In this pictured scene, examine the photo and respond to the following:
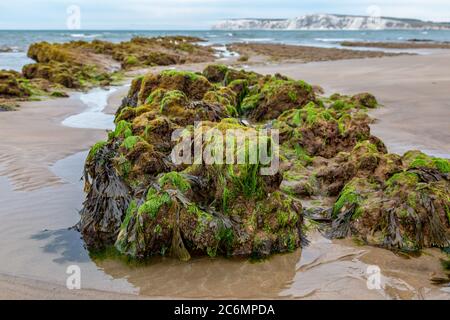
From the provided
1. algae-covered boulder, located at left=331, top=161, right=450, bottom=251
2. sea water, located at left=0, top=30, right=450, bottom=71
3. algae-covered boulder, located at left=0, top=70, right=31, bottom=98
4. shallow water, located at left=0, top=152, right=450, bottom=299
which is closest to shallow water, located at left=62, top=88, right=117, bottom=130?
algae-covered boulder, located at left=0, top=70, right=31, bottom=98

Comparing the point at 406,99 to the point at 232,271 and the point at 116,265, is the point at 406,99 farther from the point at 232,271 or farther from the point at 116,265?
the point at 116,265

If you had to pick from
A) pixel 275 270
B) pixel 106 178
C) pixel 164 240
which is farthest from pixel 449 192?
pixel 106 178

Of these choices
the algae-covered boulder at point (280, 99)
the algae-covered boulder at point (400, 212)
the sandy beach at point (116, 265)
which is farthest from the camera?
the algae-covered boulder at point (280, 99)

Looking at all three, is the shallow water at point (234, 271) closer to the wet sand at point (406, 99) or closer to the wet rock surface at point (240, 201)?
the wet rock surface at point (240, 201)

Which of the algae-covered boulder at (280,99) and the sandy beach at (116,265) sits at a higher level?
the algae-covered boulder at (280,99)

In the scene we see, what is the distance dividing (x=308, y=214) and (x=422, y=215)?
1.30 meters

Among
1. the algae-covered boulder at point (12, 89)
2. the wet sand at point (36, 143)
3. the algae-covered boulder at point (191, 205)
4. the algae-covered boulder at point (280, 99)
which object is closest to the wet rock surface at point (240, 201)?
the algae-covered boulder at point (191, 205)

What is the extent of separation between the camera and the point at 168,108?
301 inches

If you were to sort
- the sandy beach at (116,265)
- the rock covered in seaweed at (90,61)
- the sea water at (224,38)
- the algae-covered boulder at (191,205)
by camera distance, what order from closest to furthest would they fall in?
the sandy beach at (116,265)
the algae-covered boulder at (191,205)
the rock covered in seaweed at (90,61)
the sea water at (224,38)

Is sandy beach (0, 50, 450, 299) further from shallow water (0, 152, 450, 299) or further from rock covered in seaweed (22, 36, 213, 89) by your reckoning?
rock covered in seaweed (22, 36, 213, 89)

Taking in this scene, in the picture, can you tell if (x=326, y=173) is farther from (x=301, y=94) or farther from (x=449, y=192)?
(x=301, y=94)

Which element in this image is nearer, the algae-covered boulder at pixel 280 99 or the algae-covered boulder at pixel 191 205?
the algae-covered boulder at pixel 191 205

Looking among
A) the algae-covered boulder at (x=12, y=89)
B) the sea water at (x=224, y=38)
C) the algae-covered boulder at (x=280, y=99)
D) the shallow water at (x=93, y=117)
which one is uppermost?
the sea water at (x=224, y=38)

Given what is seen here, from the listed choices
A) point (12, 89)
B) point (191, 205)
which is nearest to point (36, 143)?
point (191, 205)
